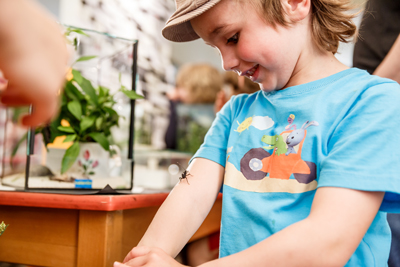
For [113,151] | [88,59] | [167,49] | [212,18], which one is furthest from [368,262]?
[167,49]

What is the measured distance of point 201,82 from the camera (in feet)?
10.1

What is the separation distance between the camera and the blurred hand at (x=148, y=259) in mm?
555

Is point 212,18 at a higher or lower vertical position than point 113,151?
higher

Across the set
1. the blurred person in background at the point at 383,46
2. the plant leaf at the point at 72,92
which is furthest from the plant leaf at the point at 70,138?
the blurred person in background at the point at 383,46

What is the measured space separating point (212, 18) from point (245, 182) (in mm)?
348

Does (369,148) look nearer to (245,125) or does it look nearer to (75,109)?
(245,125)

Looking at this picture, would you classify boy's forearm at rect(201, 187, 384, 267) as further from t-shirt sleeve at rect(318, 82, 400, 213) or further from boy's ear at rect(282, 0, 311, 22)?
boy's ear at rect(282, 0, 311, 22)

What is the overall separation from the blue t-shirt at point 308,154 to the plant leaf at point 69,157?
35 cm

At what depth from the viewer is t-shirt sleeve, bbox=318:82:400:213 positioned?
53cm

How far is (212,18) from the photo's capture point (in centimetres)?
70

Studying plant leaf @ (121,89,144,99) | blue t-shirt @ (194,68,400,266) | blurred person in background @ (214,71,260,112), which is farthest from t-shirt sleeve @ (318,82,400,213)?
blurred person in background @ (214,71,260,112)

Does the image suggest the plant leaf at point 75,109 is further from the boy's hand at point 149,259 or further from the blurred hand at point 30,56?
the blurred hand at point 30,56

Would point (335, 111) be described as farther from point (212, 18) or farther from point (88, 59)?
point (88, 59)

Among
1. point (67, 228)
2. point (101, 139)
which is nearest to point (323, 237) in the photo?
point (67, 228)
